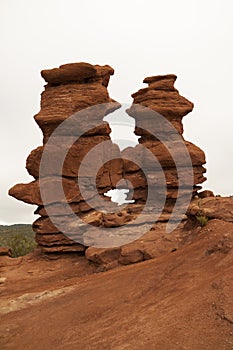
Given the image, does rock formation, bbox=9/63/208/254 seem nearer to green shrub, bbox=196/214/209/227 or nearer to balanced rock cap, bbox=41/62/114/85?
balanced rock cap, bbox=41/62/114/85

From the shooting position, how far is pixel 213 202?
19141 mm

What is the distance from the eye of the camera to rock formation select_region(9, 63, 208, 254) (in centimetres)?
2464

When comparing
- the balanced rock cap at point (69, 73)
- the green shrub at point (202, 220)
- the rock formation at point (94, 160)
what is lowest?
the green shrub at point (202, 220)

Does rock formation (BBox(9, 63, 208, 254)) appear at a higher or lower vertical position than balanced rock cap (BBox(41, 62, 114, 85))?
lower

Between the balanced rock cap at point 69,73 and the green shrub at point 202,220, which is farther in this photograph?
the balanced rock cap at point 69,73

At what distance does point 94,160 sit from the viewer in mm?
26031

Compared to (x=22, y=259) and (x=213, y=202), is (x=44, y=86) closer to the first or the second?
(x=22, y=259)

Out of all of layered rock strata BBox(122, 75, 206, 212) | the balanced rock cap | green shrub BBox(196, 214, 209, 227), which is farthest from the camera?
layered rock strata BBox(122, 75, 206, 212)

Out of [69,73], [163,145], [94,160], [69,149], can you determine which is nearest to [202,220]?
[163,145]

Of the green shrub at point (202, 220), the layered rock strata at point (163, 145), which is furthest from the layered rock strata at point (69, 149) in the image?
the green shrub at point (202, 220)

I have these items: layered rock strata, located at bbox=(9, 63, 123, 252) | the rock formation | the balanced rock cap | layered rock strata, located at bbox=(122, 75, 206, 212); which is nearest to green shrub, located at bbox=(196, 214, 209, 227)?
the rock formation

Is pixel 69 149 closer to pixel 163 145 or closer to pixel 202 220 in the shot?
pixel 163 145

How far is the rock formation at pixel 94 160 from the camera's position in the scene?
24.6 m

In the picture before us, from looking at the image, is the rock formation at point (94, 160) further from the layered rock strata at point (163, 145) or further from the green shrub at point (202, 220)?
the green shrub at point (202, 220)
